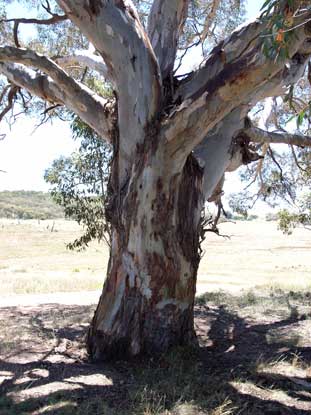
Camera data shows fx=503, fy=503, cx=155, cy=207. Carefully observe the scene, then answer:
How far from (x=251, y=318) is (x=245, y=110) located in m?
2.79

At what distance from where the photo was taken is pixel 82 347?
508cm

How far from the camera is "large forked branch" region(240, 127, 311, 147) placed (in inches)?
238

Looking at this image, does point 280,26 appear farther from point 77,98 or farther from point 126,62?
point 77,98

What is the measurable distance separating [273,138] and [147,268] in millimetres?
2974

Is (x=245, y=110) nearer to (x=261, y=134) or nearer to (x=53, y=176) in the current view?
(x=261, y=134)

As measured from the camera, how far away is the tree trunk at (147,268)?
4.57m

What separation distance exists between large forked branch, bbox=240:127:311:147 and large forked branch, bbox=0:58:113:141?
1.72 meters

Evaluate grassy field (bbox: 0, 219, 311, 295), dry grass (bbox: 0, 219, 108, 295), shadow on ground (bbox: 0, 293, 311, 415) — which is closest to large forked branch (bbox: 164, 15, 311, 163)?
shadow on ground (bbox: 0, 293, 311, 415)

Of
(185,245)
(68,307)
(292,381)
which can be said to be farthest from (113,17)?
(68,307)

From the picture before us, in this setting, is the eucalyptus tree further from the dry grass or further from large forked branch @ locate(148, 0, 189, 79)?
the dry grass

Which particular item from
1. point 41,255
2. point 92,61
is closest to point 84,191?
point 92,61

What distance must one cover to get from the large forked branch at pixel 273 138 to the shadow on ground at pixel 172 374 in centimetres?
229

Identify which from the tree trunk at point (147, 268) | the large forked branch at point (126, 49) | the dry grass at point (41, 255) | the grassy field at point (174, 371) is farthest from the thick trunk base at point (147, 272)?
the dry grass at point (41, 255)

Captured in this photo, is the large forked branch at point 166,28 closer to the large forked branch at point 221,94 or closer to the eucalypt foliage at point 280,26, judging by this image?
the large forked branch at point 221,94
